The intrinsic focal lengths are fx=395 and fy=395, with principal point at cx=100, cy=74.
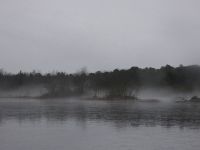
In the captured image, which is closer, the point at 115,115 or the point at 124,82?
the point at 115,115

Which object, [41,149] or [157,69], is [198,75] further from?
[41,149]

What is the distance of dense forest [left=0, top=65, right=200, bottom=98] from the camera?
131625mm

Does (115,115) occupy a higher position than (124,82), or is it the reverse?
(124,82)

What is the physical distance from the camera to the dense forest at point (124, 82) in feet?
432

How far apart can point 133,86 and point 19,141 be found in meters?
111

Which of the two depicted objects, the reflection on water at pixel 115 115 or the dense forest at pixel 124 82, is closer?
the reflection on water at pixel 115 115

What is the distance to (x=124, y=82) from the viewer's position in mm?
130125

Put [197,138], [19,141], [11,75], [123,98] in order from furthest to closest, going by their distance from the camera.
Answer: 1. [11,75]
2. [123,98]
3. [197,138]
4. [19,141]

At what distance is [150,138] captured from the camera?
24.0m

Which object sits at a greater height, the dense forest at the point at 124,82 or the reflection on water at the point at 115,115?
the dense forest at the point at 124,82

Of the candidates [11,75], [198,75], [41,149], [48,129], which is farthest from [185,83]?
[41,149]

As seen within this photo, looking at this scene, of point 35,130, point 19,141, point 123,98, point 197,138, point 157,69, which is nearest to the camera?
point 19,141

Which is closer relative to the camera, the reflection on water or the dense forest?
the reflection on water

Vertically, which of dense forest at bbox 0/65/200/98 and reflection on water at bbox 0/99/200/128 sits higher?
dense forest at bbox 0/65/200/98
